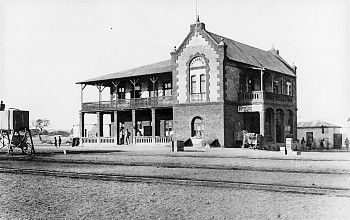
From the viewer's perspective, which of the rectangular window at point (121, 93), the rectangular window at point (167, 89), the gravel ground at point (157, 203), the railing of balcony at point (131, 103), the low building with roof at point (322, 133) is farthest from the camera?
the low building with roof at point (322, 133)

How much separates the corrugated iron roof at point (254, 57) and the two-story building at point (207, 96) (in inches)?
4.8

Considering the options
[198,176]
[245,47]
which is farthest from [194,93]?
[198,176]

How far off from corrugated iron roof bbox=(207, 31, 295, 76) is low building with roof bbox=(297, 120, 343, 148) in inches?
376

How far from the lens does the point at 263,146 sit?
104ft

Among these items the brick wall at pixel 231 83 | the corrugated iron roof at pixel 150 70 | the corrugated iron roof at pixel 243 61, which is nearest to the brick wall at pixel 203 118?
the brick wall at pixel 231 83

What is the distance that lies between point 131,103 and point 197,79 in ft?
26.0

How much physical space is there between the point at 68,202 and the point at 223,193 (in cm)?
348

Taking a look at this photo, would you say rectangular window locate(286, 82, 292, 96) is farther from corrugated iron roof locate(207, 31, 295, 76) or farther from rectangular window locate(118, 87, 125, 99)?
rectangular window locate(118, 87, 125, 99)

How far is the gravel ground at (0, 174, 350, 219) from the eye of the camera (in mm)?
7336

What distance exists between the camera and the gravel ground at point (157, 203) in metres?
7.34

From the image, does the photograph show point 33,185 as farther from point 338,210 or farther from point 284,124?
point 284,124

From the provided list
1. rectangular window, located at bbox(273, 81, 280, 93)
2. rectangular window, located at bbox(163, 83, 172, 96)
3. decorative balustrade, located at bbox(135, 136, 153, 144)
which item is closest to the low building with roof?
rectangular window, located at bbox(273, 81, 280, 93)

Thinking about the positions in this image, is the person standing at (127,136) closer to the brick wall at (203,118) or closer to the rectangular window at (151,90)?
the rectangular window at (151,90)

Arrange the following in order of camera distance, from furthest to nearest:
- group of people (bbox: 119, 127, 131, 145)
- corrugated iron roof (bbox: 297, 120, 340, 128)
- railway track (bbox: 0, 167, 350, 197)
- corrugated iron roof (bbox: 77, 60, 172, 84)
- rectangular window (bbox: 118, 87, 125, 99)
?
corrugated iron roof (bbox: 297, 120, 340, 128) < rectangular window (bbox: 118, 87, 125, 99) < group of people (bbox: 119, 127, 131, 145) < corrugated iron roof (bbox: 77, 60, 172, 84) < railway track (bbox: 0, 167, 350, 197)
